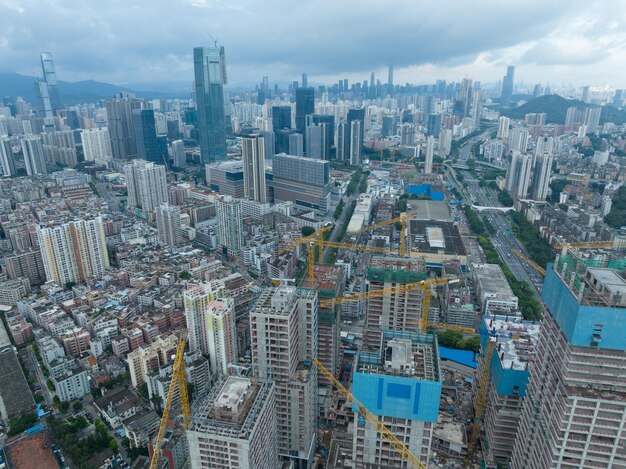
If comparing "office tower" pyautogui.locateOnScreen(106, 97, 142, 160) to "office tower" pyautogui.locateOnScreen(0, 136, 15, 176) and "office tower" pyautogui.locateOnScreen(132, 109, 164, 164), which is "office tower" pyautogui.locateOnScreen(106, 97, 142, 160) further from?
"office tower" pyautogui.locateOnScreen(0, 136, 15, 176)

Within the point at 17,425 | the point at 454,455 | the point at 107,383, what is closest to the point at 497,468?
the point at 454,455

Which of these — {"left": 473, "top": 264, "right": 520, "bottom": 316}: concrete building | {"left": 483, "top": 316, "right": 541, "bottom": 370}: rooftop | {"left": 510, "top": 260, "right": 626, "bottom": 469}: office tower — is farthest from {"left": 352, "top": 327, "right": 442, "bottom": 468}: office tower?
{"left": 473, "top": 264, "right": 520, "bottom": 316}: concrete building

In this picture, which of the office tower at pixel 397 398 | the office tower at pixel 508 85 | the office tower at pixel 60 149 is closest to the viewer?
the office tower at pixel 397 398

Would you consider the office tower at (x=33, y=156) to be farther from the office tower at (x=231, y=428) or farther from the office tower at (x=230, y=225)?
the office tower at (x=231, y=428)

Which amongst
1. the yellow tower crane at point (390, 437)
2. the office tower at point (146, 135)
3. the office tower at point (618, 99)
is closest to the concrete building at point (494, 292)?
the yellow tower crane at point (390, 437)

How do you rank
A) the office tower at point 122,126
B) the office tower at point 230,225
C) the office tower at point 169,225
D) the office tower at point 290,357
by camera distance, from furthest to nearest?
the office tower at point 122,126
the office tower at point 169,225
the office tower at point 230,225
the office tower at point 290,357

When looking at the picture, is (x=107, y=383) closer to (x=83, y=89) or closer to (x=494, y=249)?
(x=494, y=249)

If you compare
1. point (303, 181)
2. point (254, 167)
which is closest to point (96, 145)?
point (254, 167)
